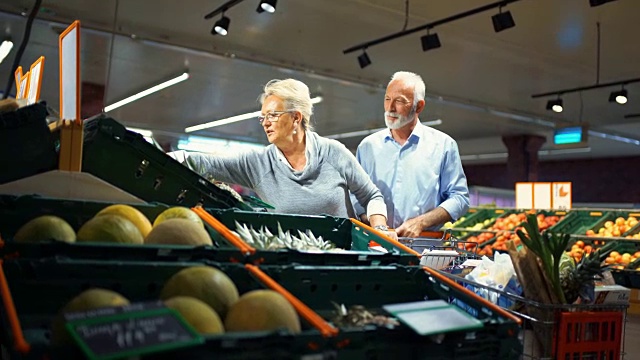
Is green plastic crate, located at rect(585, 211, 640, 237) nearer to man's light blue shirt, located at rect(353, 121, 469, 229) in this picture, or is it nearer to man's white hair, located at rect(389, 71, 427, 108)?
man's light blue shirt, located at rect(353, 121, 469, 229)

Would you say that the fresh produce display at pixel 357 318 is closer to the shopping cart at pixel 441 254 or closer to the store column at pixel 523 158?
the shopping cart at pixel 441 254

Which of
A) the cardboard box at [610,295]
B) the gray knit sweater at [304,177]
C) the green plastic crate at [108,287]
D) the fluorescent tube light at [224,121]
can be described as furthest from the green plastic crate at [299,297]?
the fluorescent tube light at [224,121]

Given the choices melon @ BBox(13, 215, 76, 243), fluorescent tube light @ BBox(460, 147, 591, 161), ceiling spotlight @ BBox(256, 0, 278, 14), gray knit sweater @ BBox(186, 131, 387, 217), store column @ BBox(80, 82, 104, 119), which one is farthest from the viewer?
fluorescent tube light @ BBox(460, 147, 591, 161)

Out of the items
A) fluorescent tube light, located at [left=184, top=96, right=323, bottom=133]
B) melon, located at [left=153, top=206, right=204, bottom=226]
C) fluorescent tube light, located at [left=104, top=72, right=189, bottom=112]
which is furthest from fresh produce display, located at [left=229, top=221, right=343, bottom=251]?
fluorescent tube light, located at [left=184, top=96, right=323, bottom=133]

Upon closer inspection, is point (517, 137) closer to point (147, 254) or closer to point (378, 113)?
point (378, 113)

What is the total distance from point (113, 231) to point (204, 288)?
1.23 feet

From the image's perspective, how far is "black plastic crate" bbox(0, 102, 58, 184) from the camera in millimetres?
1942

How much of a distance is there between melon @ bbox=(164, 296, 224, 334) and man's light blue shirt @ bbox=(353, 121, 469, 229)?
8.24 ft

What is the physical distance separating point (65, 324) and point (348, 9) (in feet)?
23.6

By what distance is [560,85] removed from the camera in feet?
36.9

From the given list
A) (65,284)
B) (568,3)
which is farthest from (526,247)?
(568,3)

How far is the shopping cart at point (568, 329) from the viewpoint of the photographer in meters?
1.85

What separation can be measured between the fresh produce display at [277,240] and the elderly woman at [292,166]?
0.81 metres

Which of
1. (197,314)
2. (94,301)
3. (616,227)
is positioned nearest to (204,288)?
(197,314)
